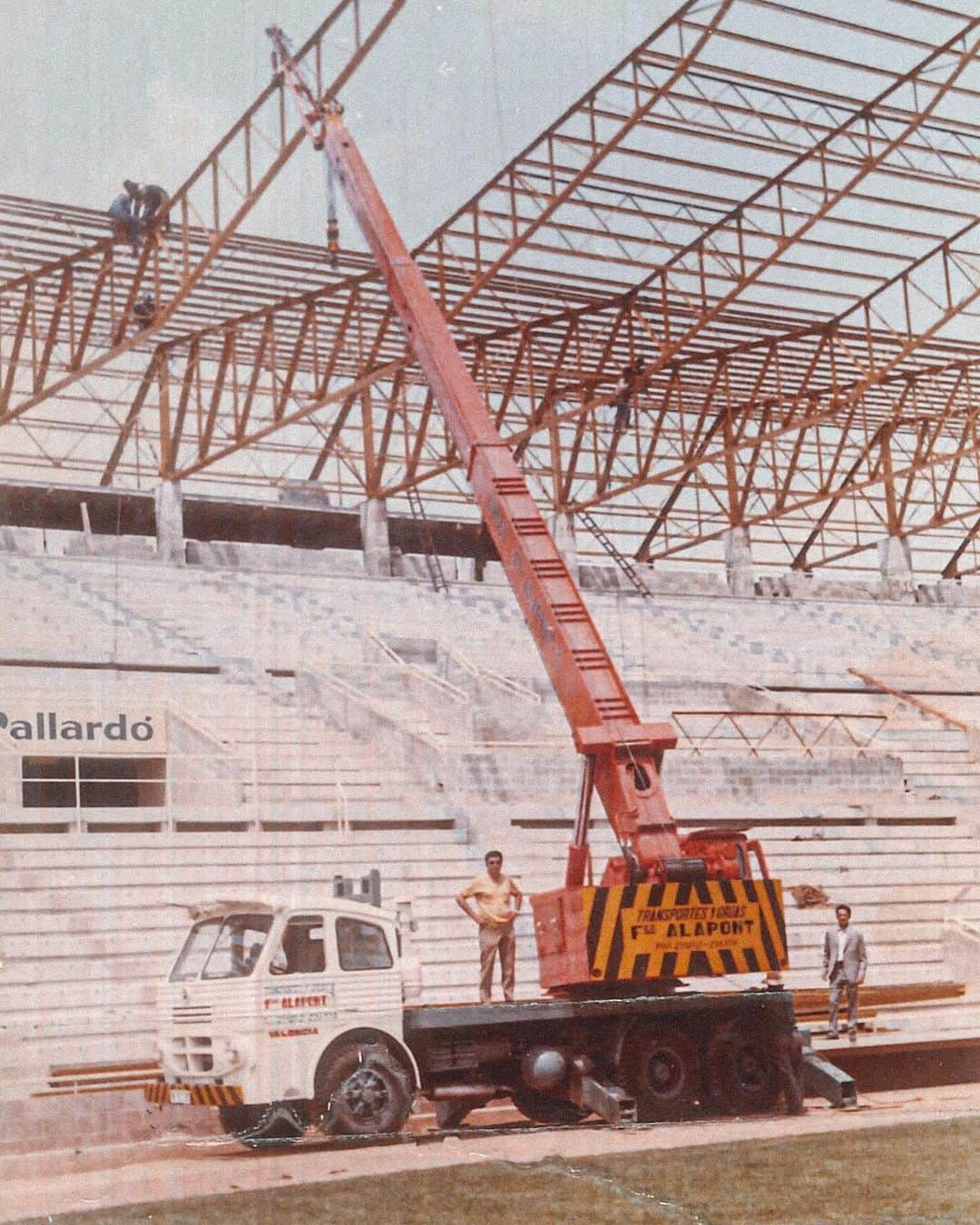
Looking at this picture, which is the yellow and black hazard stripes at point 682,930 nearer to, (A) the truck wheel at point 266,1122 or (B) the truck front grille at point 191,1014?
(A) the truck wheel at point 266,1122

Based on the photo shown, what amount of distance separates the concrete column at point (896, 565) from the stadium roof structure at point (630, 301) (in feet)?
2.01

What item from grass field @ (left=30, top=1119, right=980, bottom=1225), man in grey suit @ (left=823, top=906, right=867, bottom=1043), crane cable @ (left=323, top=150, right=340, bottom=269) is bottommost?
grass field @ (left=30, top=1119, right=980, bottom=1225)

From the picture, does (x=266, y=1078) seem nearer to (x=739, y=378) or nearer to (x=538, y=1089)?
(x=538, y=1089)

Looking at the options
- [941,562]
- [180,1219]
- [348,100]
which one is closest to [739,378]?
[941,562]

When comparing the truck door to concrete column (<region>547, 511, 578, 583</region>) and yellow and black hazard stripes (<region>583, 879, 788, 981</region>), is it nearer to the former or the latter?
yellow and black hazard stripes (<region>583, 879, 788, 981</region>)

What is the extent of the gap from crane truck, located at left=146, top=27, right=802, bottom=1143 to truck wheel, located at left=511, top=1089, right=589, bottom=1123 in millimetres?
16

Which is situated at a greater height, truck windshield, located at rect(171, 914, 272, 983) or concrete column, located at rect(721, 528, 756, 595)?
concrete column, located at rect(721, 528, 756, 595)

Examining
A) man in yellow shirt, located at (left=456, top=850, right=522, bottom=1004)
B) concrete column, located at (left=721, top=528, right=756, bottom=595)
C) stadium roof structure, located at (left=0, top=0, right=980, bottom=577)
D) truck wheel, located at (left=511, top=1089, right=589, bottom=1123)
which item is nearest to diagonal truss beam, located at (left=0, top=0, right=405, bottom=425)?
stadium roof structure, located at (left=0, top=0, right=980, bottom=577)

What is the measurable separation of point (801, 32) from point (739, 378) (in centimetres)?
1894

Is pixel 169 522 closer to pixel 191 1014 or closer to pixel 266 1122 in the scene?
pixel 191 1014

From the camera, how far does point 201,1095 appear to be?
11.5m

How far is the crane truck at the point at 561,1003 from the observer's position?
38.3 ft

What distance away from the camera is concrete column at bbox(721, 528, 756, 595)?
48.4 meters

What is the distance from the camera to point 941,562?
5356cm
